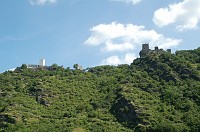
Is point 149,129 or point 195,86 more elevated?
point 195,86

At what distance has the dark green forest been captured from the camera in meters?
104

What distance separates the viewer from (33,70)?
6102 inches

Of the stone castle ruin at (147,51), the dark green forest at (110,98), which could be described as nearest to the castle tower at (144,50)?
the stone castle ruin at (147,51)

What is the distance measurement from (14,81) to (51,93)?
684 inches

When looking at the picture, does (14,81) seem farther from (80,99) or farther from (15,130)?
(15,130)

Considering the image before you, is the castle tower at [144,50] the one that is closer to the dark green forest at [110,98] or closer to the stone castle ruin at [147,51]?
the stone castle ruin at [147,51]

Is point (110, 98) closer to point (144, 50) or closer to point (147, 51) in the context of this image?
point (147, 51)

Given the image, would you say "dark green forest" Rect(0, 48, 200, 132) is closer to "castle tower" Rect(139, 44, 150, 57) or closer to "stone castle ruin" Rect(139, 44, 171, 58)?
"stone castle ruin" Rect(139, 44, 171, 58)


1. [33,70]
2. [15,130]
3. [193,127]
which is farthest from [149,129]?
[33,70]

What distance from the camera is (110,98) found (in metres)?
121

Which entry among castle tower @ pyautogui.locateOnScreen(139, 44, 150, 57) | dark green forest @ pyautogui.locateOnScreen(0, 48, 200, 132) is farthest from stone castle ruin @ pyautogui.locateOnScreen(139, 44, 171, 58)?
dark green forest @ pyautogui.locateOnScreen(0, 48, 200, 132)

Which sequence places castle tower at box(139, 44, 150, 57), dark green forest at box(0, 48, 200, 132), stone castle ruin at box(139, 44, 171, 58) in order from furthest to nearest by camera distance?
castle tower at box(139, 44, 150, 57)
stone castle ruin at box(139, 44, 171, 58)
dark green forest at box(0, 48, 200, 132)

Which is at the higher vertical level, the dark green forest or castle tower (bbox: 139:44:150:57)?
castle tower (bbox: 139:44:150:57)

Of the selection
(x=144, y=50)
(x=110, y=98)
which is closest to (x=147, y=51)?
(x=144, y=50)
